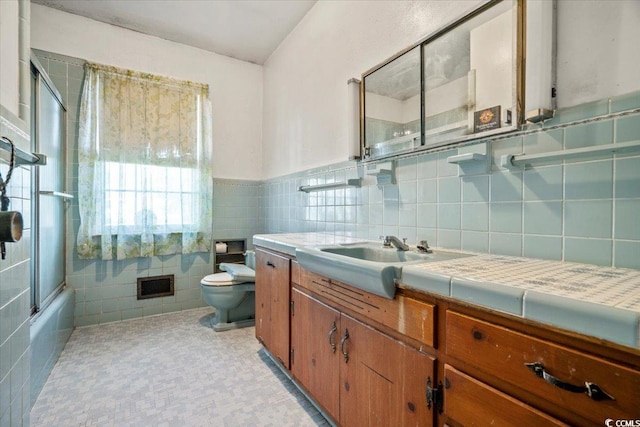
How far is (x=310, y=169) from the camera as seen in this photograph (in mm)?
2492

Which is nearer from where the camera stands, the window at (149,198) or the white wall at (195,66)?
the white wall at (195,66)

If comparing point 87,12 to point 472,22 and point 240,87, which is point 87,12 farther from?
point 472,22

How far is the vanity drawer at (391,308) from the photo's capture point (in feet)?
2.79

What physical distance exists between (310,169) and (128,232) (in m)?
1.82

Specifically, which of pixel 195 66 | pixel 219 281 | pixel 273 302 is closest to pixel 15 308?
pixel 273 302

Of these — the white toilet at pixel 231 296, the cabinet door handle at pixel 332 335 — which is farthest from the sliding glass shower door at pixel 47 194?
the cabinet door handle at pixel 332 335

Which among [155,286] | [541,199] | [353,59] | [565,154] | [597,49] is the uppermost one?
[353,59]

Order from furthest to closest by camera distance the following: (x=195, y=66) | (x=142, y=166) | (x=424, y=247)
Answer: (x=195, y=66), (x=142, y=166), (x=424, y=247)

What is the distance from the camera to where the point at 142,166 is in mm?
2812

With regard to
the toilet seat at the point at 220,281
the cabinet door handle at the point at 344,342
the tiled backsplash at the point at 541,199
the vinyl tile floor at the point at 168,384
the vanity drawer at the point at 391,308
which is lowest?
the vinyl tile floor at the point at 168,384

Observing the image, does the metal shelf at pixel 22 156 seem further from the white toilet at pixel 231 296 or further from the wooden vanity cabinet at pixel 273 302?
the white toilet at pixel 231 296

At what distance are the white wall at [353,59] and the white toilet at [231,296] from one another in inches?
43.5

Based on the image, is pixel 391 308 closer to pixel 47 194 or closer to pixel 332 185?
pixel 332 185

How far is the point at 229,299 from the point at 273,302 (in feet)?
2.76
